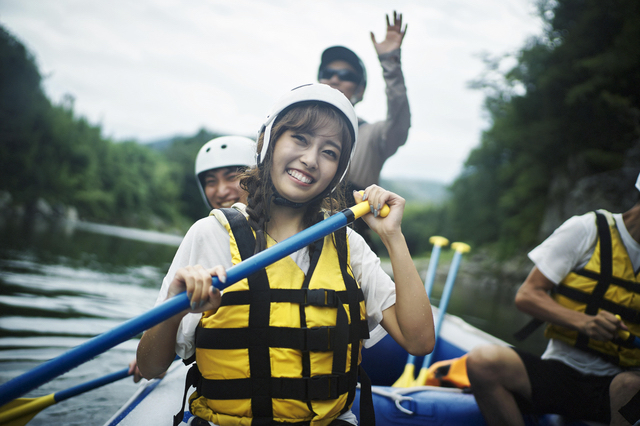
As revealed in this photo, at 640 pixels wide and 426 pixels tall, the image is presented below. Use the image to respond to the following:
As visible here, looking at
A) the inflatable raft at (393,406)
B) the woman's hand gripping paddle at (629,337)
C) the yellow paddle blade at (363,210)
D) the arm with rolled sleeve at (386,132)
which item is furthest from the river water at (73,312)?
the woman's hand gripping paddle at (629,337)

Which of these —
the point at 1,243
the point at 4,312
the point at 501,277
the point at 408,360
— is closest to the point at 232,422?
the point at 408,360

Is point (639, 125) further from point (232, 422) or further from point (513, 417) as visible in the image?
point (232, 422)

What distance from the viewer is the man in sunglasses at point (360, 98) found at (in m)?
2.48

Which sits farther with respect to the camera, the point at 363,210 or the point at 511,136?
the point at 511,136

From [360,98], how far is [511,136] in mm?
20529

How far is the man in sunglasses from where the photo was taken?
2484 mm

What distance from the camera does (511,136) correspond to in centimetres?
2081

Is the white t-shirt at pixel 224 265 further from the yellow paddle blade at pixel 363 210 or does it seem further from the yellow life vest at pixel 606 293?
the yellow life vest at pixel 606 293

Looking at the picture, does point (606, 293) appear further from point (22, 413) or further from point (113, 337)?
point (22, 413)

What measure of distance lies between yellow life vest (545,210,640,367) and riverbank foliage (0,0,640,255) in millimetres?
16062

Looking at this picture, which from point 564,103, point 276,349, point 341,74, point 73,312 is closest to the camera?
point 276,349

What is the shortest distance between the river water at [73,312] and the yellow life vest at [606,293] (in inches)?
108

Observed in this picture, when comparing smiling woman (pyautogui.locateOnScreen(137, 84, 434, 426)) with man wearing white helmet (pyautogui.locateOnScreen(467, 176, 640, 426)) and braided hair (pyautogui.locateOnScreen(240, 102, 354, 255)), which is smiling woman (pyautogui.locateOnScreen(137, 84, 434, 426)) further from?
man wearing white helmet (pyautogui.locateOnScreen(467, 176, 640, 426))

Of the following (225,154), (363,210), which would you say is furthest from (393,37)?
(363,210)
